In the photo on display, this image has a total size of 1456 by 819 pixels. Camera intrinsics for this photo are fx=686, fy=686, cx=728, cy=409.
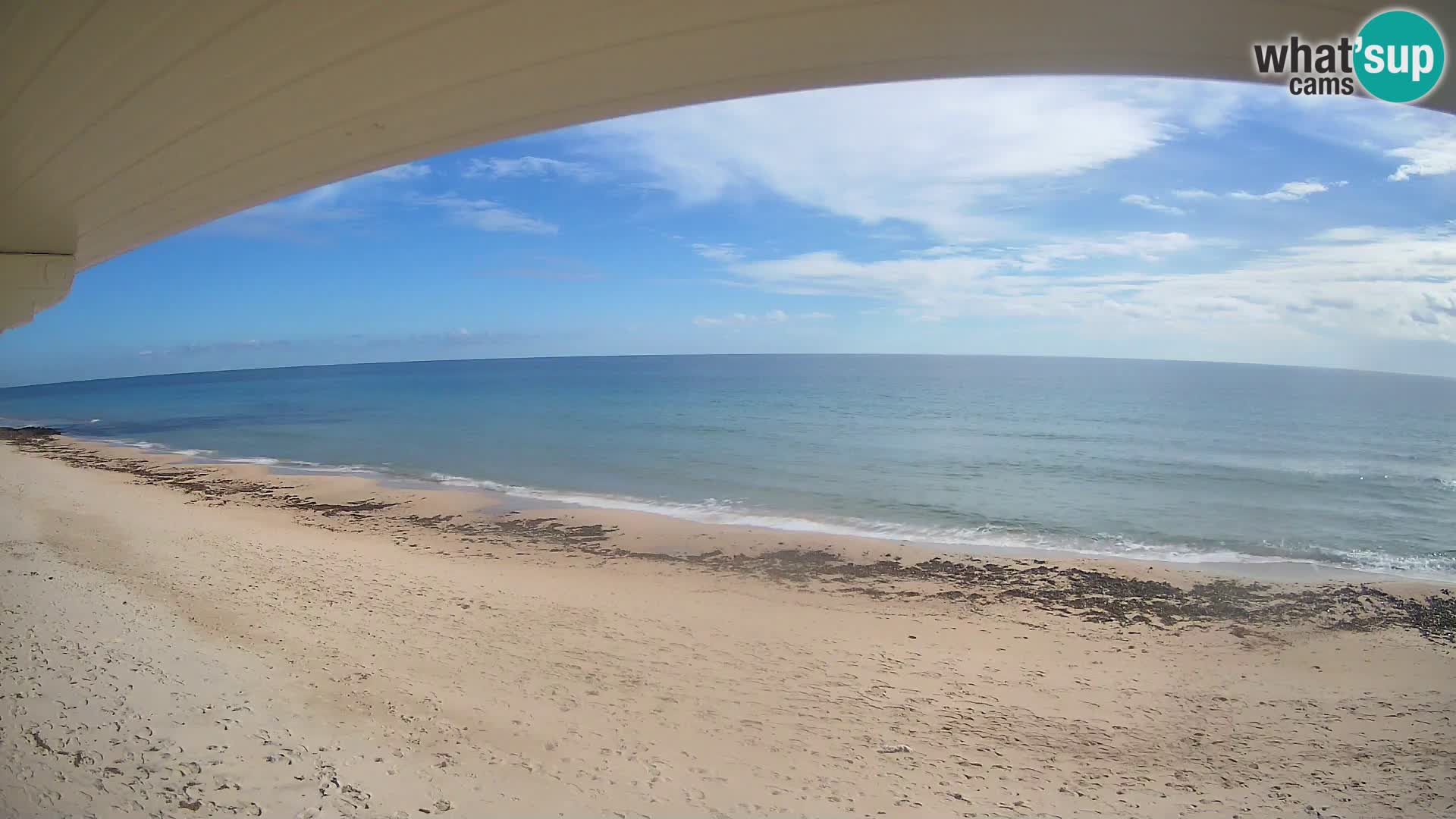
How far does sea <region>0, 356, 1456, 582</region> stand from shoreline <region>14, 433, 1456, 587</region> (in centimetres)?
12

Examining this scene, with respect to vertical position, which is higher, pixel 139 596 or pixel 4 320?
pixel 4 320

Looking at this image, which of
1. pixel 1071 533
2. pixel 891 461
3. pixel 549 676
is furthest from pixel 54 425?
pixel 1071 533

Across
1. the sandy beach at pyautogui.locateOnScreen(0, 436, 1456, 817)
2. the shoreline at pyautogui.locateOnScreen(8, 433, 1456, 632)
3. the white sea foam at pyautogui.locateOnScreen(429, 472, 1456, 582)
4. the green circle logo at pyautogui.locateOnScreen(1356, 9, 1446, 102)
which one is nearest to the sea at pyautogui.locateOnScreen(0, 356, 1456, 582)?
the white sea foam at pyautogui.locateOnScreen(429, 472, 1456, 582)

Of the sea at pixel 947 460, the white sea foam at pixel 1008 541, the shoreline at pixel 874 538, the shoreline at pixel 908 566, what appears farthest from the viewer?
the sea at pixel 947 460

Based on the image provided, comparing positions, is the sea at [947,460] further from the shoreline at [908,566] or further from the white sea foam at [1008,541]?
the shoreline at [908,566]

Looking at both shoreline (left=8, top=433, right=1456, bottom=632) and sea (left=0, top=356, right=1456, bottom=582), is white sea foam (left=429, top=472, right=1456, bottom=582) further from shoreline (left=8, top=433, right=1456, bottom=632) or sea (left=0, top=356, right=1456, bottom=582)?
shoreline (left=8, top=433, right=1456, bottom=632)

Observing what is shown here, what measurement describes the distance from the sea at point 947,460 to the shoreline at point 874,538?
4.6 inches

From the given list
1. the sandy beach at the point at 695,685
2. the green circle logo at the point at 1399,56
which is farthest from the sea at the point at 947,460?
the green circle logo at the point at 1399,56

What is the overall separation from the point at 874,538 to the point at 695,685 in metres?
6.97

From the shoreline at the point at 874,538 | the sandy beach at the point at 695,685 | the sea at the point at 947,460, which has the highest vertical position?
the sea at the point at 947,460

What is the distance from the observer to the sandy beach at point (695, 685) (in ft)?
14.1

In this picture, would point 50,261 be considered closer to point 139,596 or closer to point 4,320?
point 4,320

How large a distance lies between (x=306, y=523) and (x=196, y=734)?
31.8 ft

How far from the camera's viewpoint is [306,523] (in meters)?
13.1
